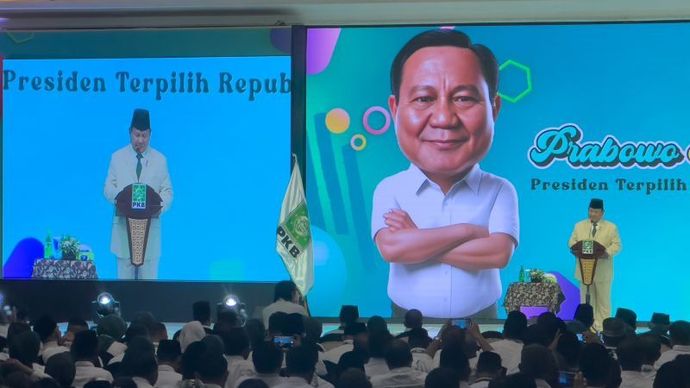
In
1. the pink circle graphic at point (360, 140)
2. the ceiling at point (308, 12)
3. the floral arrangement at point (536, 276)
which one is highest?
the ceiling at point (308, 12)

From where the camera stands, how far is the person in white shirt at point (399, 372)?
6.02 meters

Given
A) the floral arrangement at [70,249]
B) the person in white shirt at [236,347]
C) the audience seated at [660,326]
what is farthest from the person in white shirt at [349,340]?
the floral arrangement at [70,249]

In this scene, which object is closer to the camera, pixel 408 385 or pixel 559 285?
pixel 408 385

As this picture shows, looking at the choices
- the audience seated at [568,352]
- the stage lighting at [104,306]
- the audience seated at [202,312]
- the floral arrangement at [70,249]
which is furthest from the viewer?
the floral arrangement at [70,249]

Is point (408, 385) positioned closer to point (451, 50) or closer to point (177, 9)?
point (451, 50)

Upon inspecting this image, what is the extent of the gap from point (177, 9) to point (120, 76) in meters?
0.94

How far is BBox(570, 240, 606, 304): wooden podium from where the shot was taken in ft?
37.7

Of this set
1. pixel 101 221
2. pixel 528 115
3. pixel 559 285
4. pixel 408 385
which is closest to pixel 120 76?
pixel 101 221

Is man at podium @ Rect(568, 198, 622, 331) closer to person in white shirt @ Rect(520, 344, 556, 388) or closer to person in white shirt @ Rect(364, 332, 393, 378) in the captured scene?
person in white shirt @ Rect(364, 332, 393, 378)

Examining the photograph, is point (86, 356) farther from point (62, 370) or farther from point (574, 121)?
point (574, 121)

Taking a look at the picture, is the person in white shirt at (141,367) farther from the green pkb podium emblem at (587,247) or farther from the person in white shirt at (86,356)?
the green pkb podium emblem at (587,247)

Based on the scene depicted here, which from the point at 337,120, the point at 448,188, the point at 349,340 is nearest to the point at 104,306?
the point at 337,120

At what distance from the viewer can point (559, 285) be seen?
11.6m

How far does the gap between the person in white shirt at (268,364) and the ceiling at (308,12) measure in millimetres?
6148
